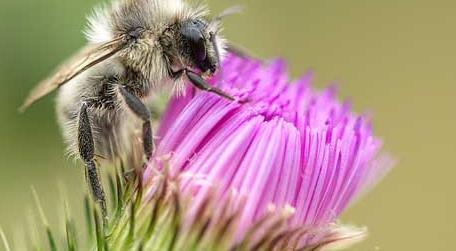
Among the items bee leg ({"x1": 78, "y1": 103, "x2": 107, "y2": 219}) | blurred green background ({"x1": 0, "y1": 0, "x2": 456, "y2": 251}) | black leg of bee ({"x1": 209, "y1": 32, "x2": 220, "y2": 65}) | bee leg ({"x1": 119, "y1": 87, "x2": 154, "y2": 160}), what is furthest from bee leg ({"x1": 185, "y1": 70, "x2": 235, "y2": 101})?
blurred green background ({"x1": 0, "y1": 0, "x2": 456, "y2": 251})

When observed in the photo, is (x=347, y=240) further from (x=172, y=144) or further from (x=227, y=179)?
(x=172, y=144)

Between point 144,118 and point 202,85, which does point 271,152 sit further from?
point 144,118

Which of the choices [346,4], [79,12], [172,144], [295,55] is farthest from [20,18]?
[346,4]

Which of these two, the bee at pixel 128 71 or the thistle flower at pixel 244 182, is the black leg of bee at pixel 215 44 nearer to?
the bee at pixel 128 71

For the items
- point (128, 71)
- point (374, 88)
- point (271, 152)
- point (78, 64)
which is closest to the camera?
point (271, 152)

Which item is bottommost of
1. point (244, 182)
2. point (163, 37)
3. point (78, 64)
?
point (244, 182)

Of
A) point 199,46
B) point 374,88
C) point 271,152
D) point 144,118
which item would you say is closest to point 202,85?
point 199,46

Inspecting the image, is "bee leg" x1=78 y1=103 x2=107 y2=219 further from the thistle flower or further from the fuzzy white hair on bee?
the fuzzy white hair on bee

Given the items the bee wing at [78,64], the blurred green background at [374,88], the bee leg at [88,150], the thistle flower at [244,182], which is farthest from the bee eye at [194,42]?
the blurred green background at [374,88]
